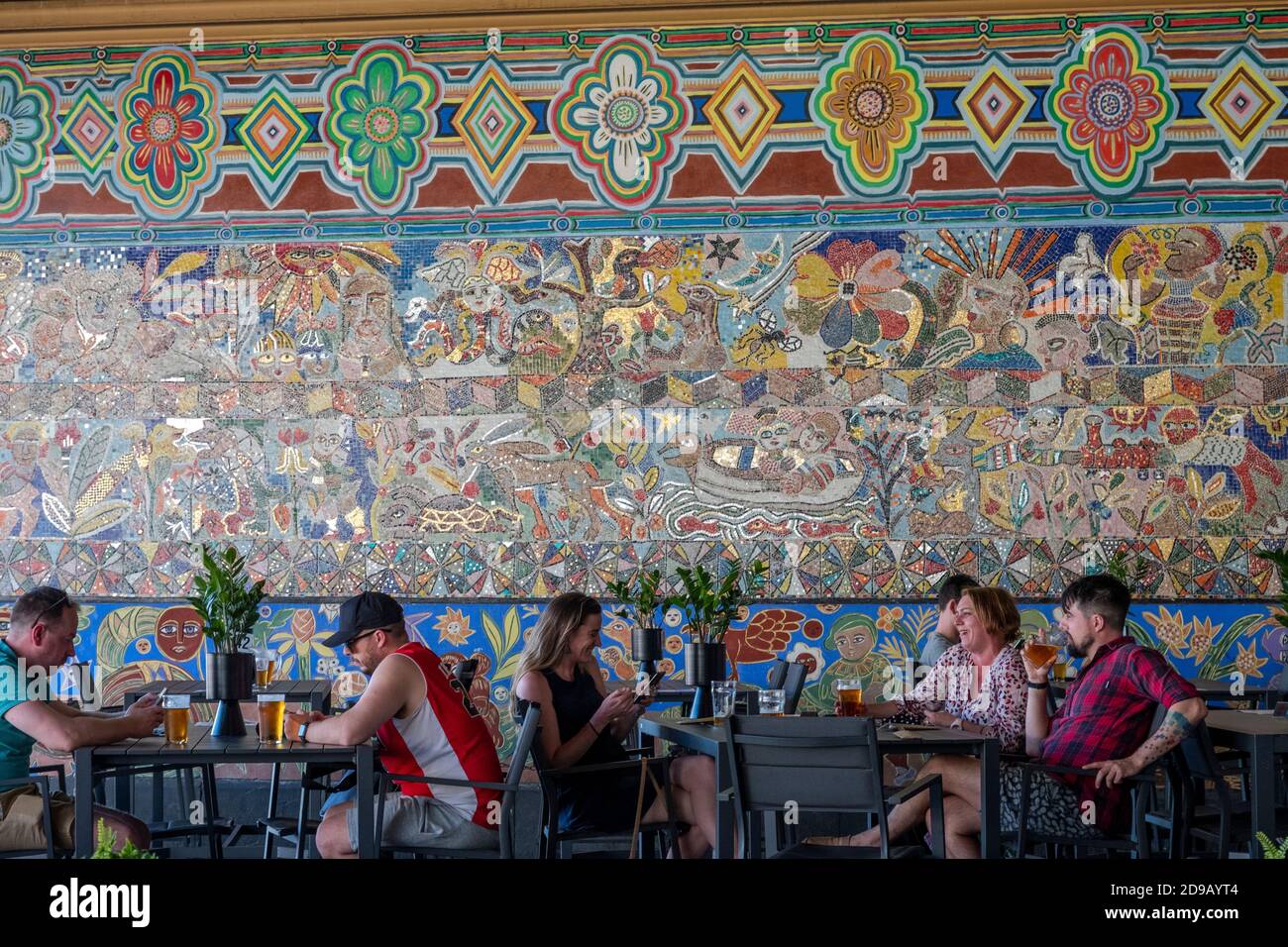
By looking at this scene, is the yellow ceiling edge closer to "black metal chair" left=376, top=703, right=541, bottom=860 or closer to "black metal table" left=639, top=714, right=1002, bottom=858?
"black metal table" left=639, top=714, right=1002, bottom=858

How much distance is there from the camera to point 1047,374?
718cm

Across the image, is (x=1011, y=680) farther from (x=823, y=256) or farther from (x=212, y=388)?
(x=212, y=388)

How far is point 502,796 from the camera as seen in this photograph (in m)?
3.90

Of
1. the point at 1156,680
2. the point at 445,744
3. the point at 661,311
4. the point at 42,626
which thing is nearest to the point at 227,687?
the point at 42,626

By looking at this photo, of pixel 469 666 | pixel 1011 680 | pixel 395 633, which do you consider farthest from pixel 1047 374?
pixel 395 633

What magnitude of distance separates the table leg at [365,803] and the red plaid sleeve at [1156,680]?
2317 millimetres

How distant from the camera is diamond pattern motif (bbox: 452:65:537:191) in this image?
756cm

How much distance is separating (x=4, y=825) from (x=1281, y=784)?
4707 millimetres

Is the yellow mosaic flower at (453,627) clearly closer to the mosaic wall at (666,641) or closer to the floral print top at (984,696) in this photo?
the mosaic wall at (666,641)

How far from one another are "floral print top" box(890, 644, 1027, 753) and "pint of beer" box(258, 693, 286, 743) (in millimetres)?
2045

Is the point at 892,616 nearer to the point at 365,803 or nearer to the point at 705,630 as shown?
the point at 705,630

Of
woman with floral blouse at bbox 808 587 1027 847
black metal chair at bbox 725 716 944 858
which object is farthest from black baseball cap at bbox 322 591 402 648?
woman with floral blouse at bbox 808 587 1027 847

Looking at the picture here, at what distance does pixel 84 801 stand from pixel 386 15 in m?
5.15

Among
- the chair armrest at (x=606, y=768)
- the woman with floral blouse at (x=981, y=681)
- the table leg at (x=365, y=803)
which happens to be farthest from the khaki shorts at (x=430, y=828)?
the woman with floral blouse at (x=981, y=681)
